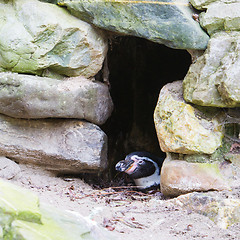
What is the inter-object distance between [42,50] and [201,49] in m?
1.31

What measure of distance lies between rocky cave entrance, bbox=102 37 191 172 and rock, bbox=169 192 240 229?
1849 mm

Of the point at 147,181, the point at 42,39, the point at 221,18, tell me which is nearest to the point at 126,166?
the point at 147,181

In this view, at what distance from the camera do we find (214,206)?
268cm

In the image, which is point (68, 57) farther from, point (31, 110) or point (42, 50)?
point (31, 110)

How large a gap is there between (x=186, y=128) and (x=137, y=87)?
7.15ft

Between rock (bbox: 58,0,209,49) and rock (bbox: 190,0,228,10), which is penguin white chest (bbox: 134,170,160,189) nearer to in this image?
rock (bbox: 58,0,209,49)

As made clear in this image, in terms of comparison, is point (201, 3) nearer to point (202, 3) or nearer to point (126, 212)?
point (202, 3)

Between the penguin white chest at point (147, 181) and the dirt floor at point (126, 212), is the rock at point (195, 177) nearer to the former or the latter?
the dirt floor at point (126, 212)

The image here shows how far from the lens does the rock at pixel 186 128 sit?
3029 mm

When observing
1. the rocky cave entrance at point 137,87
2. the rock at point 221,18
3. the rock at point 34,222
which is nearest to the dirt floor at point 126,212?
the rock at point 34,222

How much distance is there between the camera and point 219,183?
2.95m

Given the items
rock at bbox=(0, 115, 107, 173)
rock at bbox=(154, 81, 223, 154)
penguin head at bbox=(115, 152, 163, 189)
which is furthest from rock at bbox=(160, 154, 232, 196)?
penguin head at bbox=(115, 152, 163, 189)

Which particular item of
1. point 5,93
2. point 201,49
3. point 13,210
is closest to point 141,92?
point 201,49

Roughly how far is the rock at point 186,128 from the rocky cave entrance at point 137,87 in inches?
57.2
